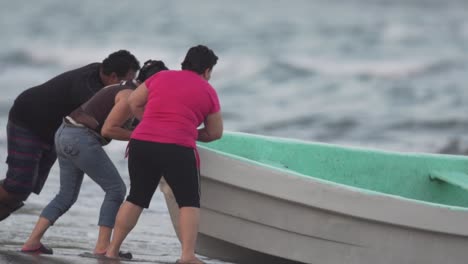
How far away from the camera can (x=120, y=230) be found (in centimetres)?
694

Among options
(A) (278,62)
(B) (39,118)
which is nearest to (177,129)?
(B) (39,118)

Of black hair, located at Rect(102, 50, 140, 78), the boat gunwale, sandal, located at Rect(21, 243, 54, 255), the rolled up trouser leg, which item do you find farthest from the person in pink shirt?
the rolled up trouser leg

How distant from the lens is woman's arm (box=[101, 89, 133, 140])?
6906mm

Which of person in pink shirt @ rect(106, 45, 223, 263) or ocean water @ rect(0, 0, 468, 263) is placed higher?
ocean water @ rect(0, 0, 468, 263)


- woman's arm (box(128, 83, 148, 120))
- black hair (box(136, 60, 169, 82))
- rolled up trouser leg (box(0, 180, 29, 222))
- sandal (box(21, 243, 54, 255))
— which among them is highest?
black hair (box(136, 60, 169, 82))

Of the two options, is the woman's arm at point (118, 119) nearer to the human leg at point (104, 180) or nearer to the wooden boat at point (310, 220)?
the human leg at point (104, 180)

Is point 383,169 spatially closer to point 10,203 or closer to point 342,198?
point 342,198

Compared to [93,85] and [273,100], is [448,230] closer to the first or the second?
[93,85]

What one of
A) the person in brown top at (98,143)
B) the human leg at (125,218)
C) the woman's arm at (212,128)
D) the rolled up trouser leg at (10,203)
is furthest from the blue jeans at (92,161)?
the woman's arm at (212,128)

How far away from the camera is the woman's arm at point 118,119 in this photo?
22.7 ft

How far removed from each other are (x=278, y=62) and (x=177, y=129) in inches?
989

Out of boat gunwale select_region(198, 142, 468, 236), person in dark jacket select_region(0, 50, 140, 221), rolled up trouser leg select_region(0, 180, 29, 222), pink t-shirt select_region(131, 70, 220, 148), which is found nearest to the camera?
pink t-shirt select_region(131, 70, 220, 148)

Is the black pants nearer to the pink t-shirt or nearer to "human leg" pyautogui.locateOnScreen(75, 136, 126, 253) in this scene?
the pink t-shirt

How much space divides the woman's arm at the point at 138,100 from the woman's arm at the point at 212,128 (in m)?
0.38
